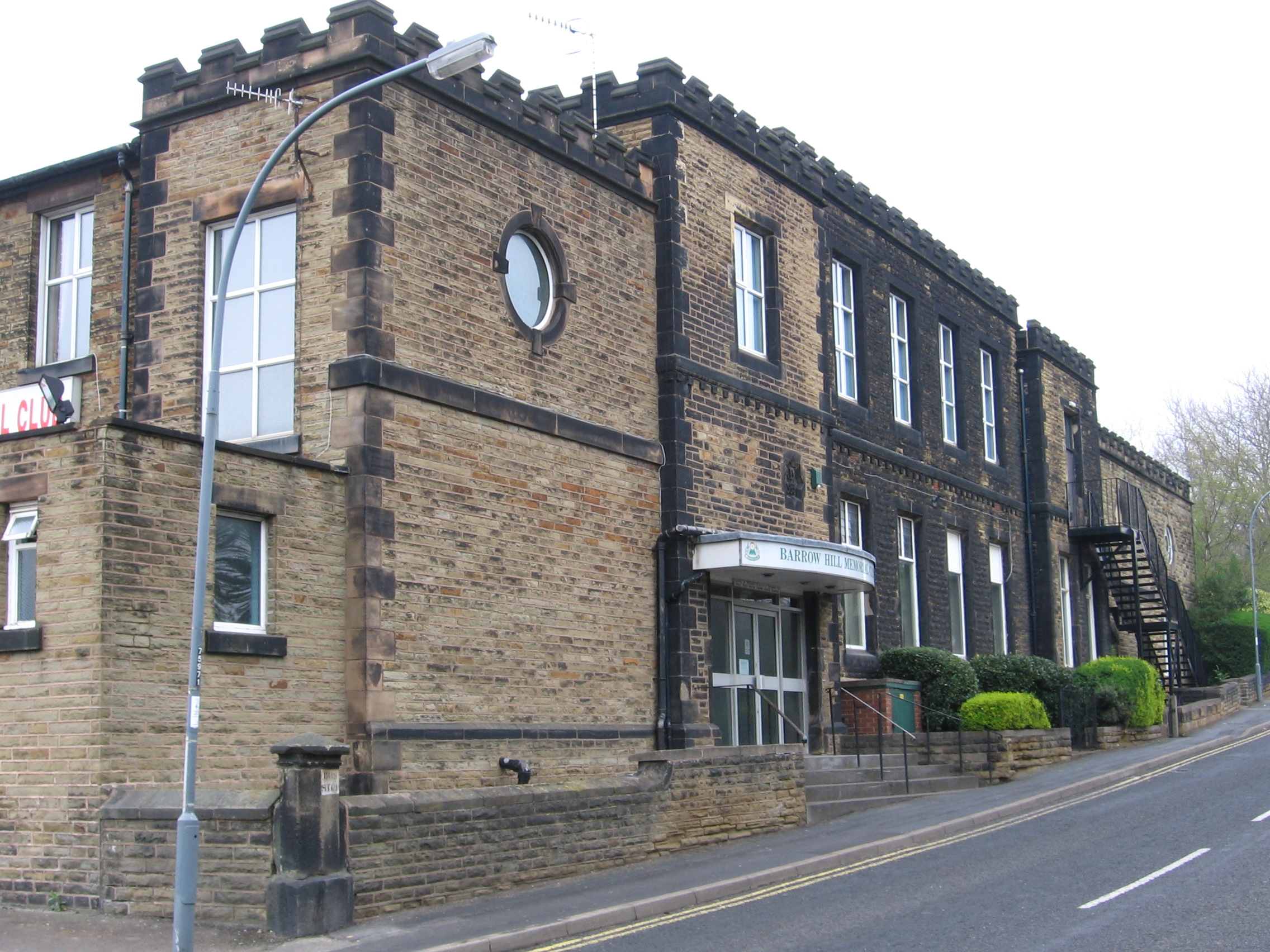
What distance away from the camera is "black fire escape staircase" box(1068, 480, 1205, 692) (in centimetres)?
3412

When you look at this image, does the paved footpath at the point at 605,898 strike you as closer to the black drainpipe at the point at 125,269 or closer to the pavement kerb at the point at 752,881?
the pavement kerb at the point at 752,881

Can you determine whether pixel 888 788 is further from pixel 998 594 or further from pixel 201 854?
pixel 998 594

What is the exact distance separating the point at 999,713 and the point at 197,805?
1427cm

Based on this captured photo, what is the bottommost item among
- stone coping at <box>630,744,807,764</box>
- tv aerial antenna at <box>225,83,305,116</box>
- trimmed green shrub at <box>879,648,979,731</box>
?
stone coping at <box>630,744,807,764</box>

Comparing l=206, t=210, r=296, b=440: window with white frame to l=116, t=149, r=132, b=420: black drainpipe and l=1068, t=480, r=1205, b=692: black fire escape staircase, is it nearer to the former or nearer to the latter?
l=116, t=149, r=132, b=420: black drainpipe

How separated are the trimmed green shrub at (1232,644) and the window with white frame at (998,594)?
1481 centimetres

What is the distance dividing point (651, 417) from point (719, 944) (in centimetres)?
920

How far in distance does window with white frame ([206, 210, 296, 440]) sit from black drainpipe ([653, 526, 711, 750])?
5466 mm

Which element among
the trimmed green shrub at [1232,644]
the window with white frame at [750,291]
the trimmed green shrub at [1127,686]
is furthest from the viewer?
the trimmed green shrub at [1232,644]

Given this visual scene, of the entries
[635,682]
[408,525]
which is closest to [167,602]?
[408,525]

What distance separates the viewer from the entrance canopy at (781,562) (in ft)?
60.8

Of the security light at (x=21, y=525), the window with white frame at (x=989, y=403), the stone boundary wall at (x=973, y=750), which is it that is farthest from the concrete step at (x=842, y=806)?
the window with white frame at (x=989, y=403)

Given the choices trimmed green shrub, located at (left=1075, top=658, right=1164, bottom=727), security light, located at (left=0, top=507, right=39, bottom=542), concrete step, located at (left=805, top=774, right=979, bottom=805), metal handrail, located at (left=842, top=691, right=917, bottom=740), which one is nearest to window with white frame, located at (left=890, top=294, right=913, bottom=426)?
trimmed green shrub, located at (left=1075, top=658, right=1164, bottom=727)

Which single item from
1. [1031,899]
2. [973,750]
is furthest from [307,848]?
[973,750]
